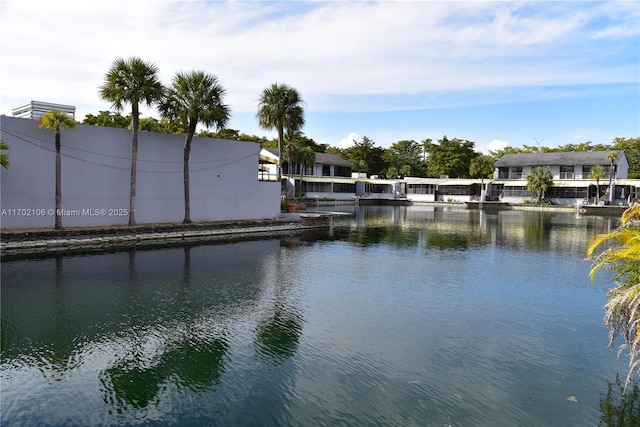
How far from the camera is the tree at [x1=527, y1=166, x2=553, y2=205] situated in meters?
55.1

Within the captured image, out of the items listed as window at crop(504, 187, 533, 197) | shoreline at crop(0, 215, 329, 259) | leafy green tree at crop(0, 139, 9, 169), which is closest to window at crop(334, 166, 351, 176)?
window at crop(504, 187, 533, 197)

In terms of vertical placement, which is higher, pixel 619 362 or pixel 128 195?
pixel 128 195

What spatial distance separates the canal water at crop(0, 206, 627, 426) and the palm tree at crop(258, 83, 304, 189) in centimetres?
1987

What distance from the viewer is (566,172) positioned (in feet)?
196

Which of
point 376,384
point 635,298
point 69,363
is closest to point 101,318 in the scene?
point 69,363

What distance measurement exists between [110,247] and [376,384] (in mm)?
15513

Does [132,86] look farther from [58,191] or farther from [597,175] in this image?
[597,175]

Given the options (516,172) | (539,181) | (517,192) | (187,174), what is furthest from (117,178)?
(516,172)

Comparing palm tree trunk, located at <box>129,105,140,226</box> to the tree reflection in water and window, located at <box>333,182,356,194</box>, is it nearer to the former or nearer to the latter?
the tree reflection in water

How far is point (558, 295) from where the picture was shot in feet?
41.7

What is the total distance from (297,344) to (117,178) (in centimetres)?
1653

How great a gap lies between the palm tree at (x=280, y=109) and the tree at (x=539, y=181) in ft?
117

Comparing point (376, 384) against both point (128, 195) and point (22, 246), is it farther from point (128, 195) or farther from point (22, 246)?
point (128, 195)

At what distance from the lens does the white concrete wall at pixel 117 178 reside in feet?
60.0
